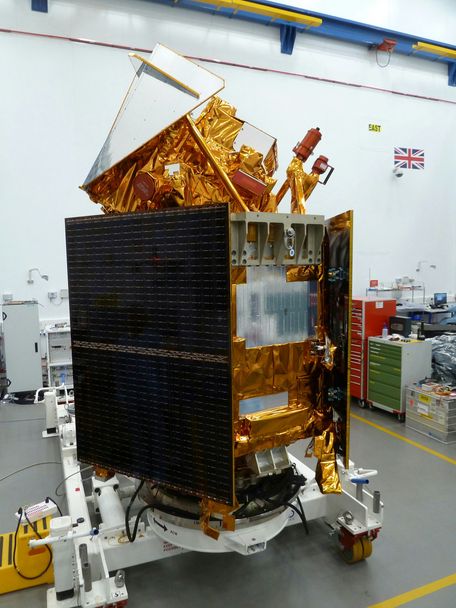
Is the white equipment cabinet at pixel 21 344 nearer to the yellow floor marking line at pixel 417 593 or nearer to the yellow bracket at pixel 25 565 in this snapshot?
the yellow bracket at pixel 25 565

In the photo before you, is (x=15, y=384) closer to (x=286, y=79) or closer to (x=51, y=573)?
(x=51, y=573)

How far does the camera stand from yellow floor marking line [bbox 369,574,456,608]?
247cm

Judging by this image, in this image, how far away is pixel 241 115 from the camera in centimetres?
766

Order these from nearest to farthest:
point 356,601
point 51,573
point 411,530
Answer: point 356,601 → point 51,573 → point 411,530

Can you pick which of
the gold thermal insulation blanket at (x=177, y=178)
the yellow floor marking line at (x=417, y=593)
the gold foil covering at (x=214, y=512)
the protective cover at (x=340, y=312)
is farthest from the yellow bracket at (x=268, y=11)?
the yellow floor marking line at (x=417, y=593)

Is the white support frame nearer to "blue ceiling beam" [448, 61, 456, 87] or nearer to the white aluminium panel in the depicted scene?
the white aluminium panel

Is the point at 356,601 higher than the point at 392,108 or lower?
lower

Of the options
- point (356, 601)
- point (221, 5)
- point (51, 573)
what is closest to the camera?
point (356, 601)

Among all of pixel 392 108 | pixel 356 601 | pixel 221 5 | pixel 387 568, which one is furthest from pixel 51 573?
pixel 392 108

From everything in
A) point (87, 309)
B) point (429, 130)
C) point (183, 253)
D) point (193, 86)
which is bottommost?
point (87, 309)

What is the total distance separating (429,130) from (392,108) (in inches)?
45.9

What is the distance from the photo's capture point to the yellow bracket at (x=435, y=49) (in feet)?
28.1

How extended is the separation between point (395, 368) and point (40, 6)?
23.4ft

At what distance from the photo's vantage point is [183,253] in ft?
6.37
